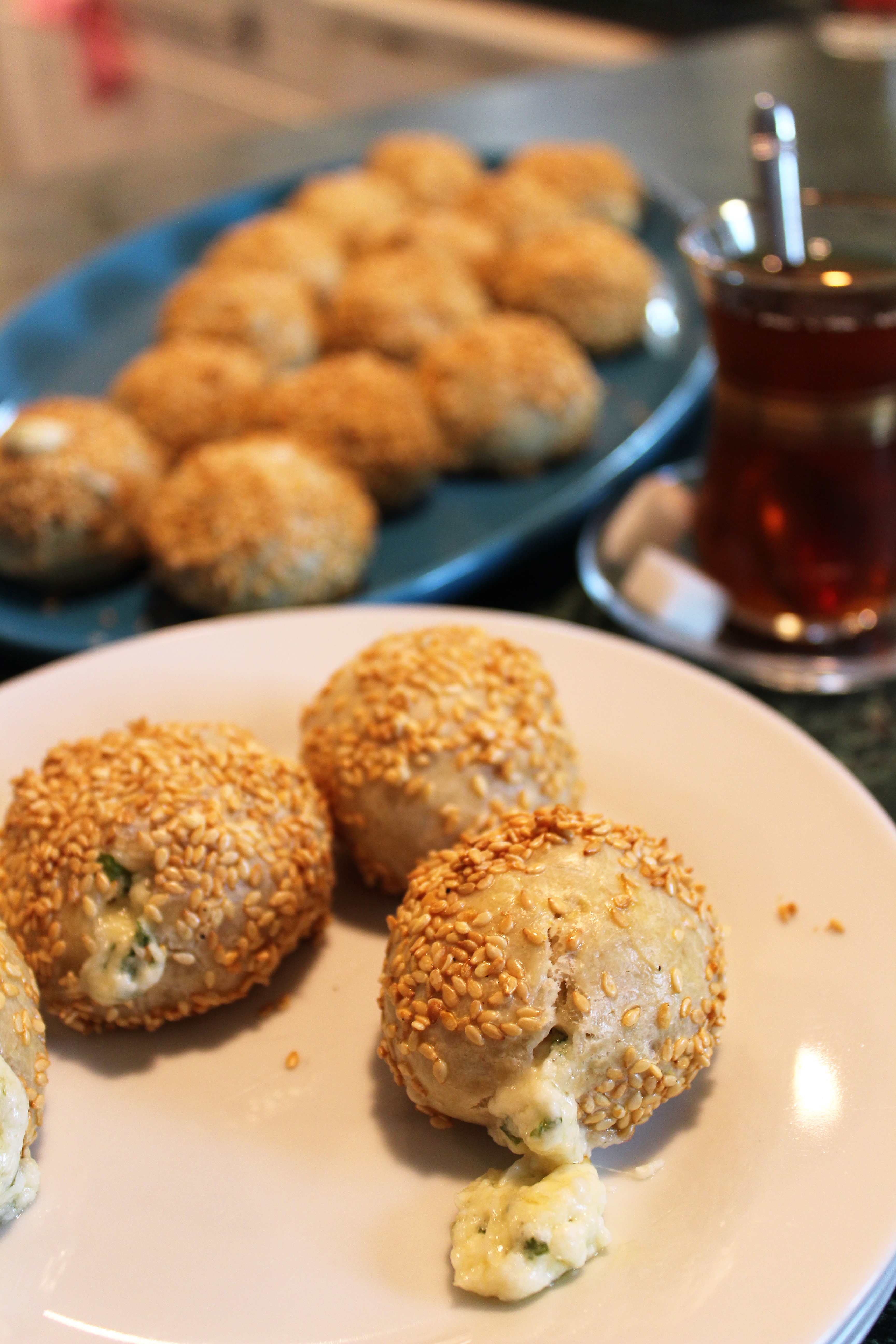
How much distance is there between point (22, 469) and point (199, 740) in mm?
831

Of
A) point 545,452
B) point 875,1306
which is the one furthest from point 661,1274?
point 545,452

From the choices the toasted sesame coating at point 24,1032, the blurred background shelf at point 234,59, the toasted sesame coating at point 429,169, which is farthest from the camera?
the blurred background shelf at point 234,59

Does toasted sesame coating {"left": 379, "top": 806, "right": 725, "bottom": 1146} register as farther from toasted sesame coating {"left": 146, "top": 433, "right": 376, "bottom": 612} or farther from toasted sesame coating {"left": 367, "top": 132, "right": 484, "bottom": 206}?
toasted sesame coating {"left": 367, "top": 132, "right": 484, "bottom": 206}

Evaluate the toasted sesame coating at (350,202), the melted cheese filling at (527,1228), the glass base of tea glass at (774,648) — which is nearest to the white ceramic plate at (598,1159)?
the melted cheese filling at (527,1228)

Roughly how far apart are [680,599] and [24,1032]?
3.46 feet

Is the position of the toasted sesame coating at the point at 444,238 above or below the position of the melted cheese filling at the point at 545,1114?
above

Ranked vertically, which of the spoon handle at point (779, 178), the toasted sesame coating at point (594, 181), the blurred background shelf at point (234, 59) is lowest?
the blurred background shelf at point (234, 59)

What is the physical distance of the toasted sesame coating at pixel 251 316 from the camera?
2424mm

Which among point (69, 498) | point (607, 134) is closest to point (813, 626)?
point (69, 498)

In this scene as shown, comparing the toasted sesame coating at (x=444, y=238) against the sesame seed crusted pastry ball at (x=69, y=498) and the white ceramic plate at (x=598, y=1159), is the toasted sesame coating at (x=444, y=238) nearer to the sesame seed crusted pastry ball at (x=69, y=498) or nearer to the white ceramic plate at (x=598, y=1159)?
the sesame seed crusted pastry ball at (x=69, y=498)

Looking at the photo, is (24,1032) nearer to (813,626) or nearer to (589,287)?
(813,626)

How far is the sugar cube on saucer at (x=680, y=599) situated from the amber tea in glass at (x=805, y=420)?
48 millimetres

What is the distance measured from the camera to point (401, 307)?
2.40 meters

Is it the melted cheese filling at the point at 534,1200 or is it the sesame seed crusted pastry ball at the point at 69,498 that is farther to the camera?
the sesame seed crusted pastry ball at the point at 69,498
